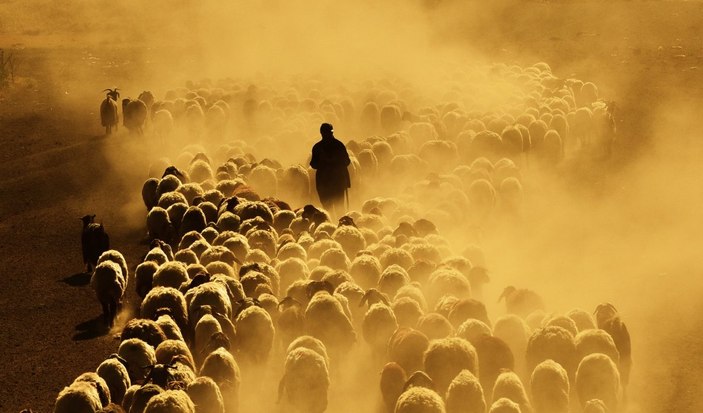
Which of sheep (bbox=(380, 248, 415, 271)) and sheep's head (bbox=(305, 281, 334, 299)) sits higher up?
sheep (bbox=(380, 248, 415, 271))

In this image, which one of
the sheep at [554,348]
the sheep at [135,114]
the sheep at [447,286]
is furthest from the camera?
the sheep at [135,114]

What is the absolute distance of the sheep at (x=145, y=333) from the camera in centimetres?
1048

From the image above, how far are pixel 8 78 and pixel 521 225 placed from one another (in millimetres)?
28421

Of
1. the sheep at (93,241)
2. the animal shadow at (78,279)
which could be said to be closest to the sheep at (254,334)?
the sheep at (93,241)

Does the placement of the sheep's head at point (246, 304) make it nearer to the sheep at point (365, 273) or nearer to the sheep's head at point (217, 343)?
the sheep's head at point (217, 343)

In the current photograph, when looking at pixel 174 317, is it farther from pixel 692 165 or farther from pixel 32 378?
pixel 692 165

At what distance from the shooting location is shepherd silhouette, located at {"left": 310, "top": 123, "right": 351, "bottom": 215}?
16.7m

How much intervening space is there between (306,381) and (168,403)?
6.10ft

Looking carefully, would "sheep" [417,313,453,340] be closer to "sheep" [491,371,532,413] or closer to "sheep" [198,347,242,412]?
"sheep" [491,371,532,413]

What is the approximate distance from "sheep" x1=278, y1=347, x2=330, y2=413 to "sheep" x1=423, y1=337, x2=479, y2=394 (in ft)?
4.45

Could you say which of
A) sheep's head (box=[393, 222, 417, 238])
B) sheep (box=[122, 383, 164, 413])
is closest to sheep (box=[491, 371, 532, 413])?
sheep (box=[122, 383, 164, 413])

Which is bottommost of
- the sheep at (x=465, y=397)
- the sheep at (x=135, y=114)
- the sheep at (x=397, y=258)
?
the sheep at (x=465, y=397)

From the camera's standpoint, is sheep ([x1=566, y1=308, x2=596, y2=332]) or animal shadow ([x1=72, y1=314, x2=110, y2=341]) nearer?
sheep ([x1=566, y1=308, x2=596, y2=332])

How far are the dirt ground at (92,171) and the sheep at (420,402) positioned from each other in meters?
3.23
